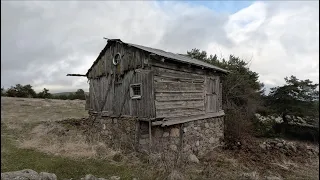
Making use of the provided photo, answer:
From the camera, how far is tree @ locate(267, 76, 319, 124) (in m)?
24.0

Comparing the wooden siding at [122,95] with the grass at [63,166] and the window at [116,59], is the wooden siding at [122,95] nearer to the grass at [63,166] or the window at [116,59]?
the window at [116,59]

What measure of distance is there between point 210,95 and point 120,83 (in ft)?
19.9

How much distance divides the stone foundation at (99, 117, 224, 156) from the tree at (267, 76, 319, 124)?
11842 millimetres

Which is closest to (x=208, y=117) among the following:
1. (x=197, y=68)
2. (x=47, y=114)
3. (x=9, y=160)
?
(x=197, y=68)

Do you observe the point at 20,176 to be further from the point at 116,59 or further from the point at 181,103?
the point at 116,59

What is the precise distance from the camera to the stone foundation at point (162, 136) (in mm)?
12711

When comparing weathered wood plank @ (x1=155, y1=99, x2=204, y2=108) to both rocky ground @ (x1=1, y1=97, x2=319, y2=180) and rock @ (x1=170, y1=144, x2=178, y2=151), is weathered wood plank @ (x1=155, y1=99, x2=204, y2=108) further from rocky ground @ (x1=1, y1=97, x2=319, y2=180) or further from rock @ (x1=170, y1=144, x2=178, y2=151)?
rocky ground @ (x1=1, y1=97, x2=319, y2=180)

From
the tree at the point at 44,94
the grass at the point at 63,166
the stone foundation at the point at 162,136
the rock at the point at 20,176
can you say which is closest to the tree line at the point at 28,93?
the tree at the point at 44,94

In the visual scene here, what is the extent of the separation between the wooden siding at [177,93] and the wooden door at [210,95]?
2.30 ft

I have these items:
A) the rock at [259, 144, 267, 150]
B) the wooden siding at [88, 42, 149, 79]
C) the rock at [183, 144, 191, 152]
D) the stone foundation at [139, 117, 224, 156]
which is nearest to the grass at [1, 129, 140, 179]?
the stone foundation at [139, 117, 224, 156]

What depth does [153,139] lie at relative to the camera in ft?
41.4

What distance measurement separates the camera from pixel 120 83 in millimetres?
14172

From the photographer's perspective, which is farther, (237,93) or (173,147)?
(237,93)

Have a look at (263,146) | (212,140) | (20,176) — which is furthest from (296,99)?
(20,176)
